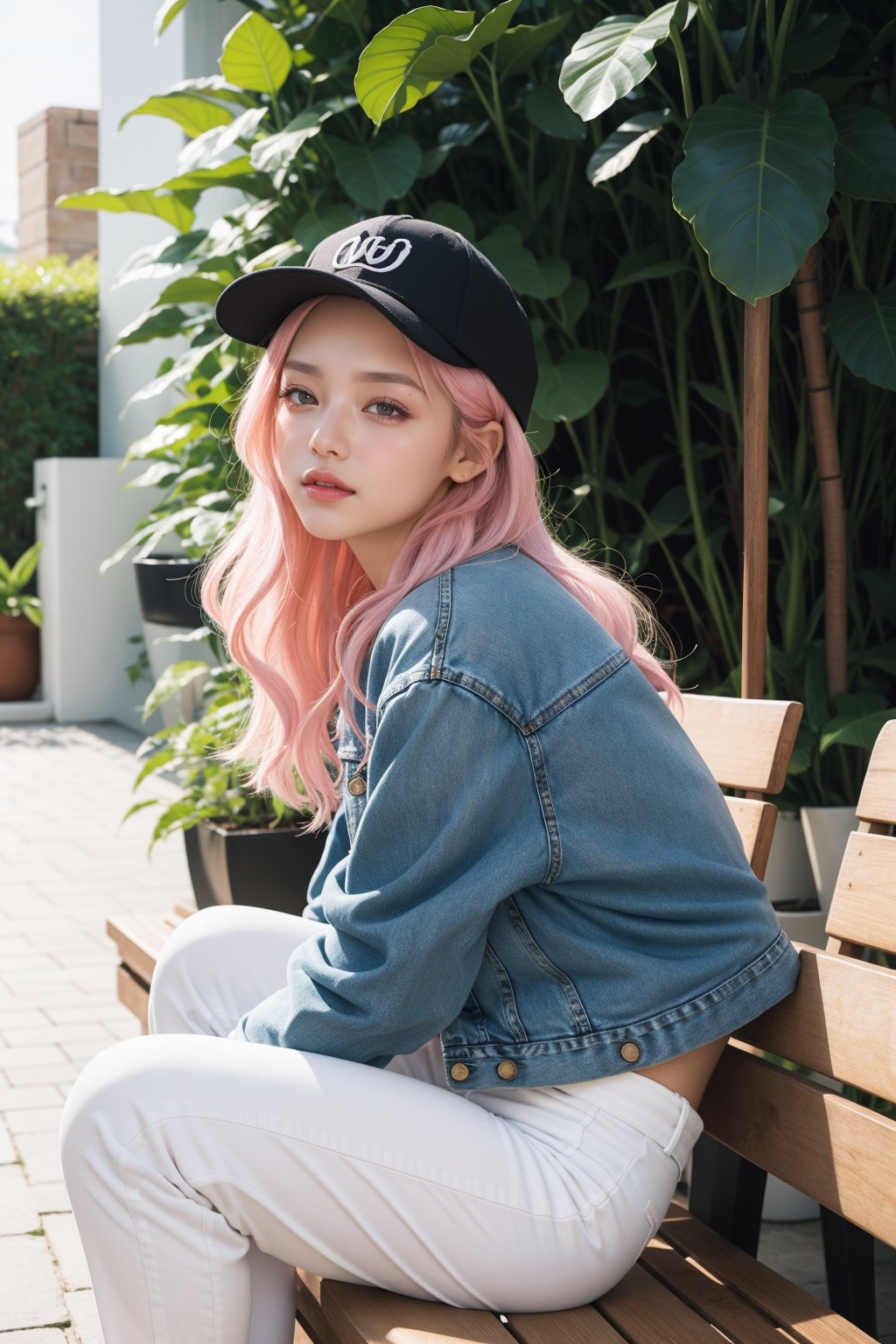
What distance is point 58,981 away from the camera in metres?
3.63

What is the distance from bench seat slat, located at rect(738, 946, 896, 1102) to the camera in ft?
4.63

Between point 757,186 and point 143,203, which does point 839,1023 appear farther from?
point 143,203

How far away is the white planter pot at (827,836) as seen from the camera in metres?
2.30

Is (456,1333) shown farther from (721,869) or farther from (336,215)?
(336,215)

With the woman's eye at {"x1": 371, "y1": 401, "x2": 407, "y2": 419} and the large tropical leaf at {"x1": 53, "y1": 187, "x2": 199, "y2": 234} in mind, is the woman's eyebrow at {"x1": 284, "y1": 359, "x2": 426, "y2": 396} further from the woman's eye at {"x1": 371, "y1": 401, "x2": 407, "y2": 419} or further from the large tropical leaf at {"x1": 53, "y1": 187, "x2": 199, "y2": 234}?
the large tropical leaf at {"x1": 53, "y1": 187, "x2": 199, "y2": 234}

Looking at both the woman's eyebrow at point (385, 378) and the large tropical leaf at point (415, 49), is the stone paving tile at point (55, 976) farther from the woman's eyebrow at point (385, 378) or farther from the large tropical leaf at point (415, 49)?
the large tropical leaf at point (415, 49)

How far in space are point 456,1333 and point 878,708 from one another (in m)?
1.25

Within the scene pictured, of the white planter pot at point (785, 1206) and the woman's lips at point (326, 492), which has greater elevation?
the woman's lips at point (326, 492)

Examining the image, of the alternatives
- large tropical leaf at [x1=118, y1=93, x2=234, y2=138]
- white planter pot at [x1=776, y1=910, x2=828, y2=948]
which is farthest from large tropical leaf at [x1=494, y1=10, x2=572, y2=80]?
white planter pot at [x1=776, y1=910, x2=828, y2=948]

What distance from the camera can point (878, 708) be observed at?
2.23 m

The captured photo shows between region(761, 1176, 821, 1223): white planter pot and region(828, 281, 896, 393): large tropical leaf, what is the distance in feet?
4.33

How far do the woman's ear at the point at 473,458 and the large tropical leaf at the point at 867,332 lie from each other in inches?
29.1

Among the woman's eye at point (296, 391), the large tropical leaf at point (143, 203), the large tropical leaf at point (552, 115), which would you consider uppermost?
the large tropical leaf at point (552, 115)

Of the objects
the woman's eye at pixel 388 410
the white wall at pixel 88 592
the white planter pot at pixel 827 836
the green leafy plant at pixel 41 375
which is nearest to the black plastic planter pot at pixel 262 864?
the white planter pot at pixel 827 836
